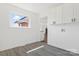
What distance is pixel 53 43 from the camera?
463 centimetres

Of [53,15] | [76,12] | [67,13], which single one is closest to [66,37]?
[67,13]

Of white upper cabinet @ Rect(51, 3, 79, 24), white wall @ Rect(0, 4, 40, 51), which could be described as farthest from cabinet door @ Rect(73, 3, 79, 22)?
white wall @ Rect(0, 4, 40, 51)

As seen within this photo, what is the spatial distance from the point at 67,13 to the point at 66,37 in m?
0.99

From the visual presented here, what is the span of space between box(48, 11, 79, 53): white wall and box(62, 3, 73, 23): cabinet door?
23 cm

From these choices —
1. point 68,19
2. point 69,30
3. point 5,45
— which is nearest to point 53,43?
point 69,30

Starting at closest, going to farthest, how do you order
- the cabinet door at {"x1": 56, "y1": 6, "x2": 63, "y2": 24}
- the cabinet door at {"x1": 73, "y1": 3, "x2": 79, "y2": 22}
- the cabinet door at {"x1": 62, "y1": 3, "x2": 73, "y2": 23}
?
the cabinet door at {"x1": 73, "y1": 3, "x2": 79, "y2": 22}, the cabinet door at {"x1": 62, "y1": 3, "x2": 73, "y2": 23}, the cabinet door at {"x1": 56, "y1": 6, "x2": 63, "y2": 24}

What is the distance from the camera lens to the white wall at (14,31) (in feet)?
11.5

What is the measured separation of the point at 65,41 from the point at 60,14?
1.21m

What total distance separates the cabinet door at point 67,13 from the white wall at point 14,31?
210 centimetres

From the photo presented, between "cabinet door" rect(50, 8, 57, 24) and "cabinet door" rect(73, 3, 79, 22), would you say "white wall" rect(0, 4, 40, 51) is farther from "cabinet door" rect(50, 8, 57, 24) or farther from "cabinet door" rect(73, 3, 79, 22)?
"cabinet door" rect(73, 3, 79, 22)

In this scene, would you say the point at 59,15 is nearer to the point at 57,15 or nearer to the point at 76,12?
the point at 57,15

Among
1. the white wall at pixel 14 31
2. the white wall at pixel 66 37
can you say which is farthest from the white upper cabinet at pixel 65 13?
the white wall at pixel 14 31

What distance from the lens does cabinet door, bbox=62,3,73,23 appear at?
3547 millimetres

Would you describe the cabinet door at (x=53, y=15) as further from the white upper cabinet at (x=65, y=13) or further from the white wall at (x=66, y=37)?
the white wall at (x=66, y=37)
